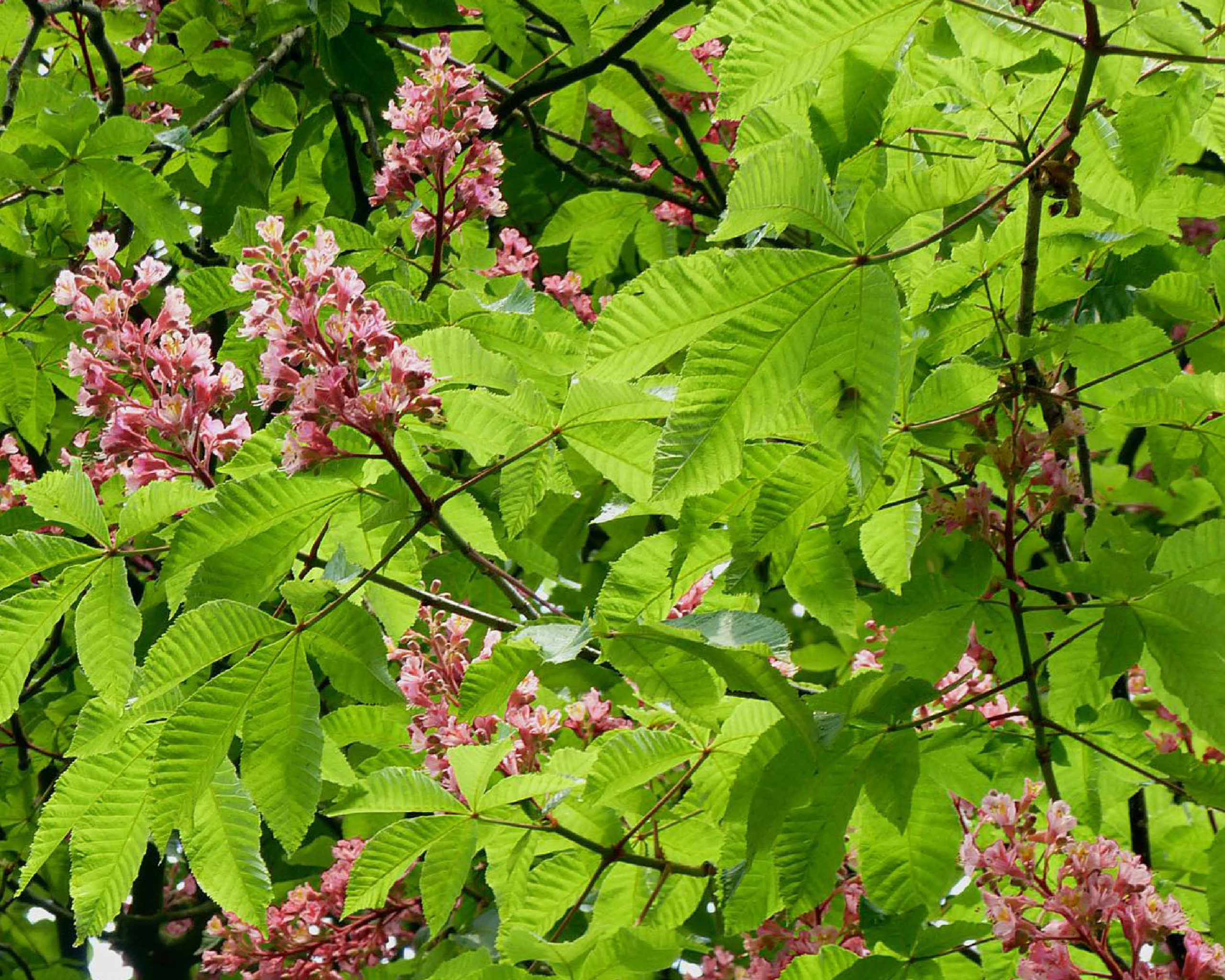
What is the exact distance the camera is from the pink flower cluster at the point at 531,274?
3.04m

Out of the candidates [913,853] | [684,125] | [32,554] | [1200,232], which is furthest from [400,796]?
[1200,232]

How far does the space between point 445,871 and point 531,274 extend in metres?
1.78

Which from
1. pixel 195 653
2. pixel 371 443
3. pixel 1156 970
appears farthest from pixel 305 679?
pixel 1156 970

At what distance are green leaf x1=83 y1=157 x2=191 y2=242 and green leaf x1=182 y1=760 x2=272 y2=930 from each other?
1446 mm

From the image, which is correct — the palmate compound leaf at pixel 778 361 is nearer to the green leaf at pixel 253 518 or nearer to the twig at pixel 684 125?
the green leaf at pixel 253 518

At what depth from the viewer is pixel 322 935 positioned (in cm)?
271

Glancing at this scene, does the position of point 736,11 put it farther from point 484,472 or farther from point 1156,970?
point 1156,970

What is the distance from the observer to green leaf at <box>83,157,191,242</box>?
2.66m

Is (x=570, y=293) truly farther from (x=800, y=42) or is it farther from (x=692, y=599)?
(x=800, y=42)

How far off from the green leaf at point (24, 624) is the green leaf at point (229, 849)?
27 cm

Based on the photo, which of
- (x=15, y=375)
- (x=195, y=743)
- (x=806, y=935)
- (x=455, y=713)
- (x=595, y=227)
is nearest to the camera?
(x=195, y=743)

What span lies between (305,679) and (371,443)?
0.97ft

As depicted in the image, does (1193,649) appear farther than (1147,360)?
No

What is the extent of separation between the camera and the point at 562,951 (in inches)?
59.7
